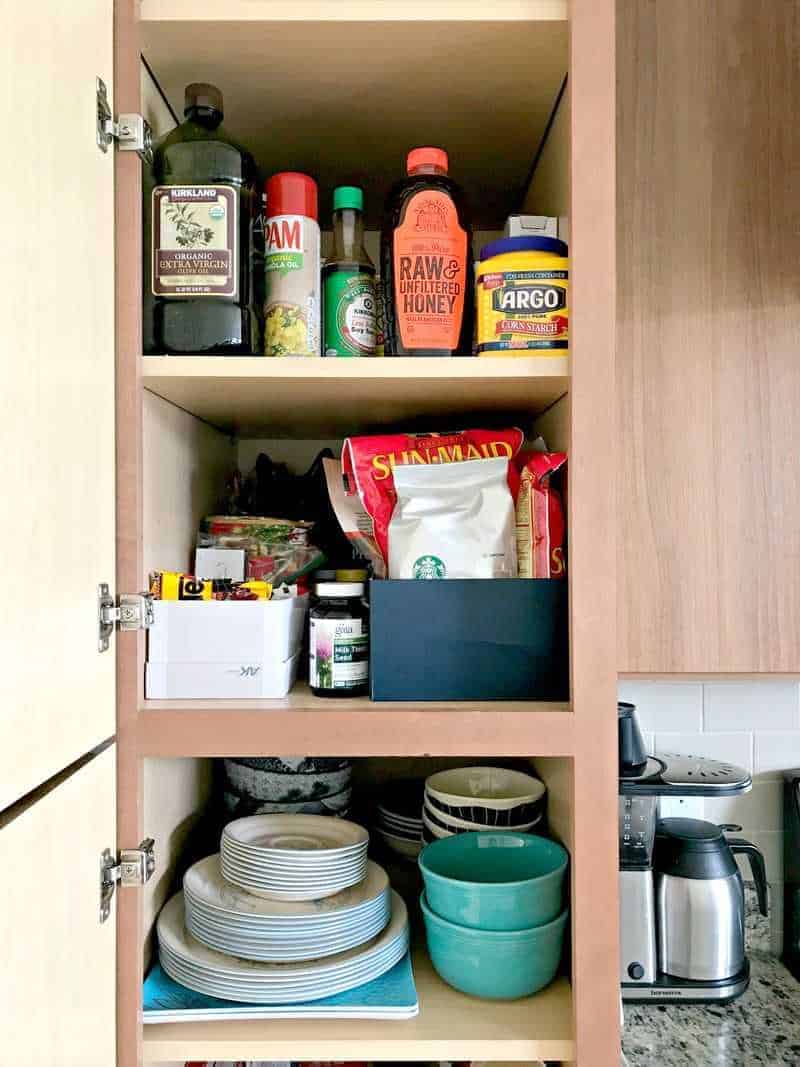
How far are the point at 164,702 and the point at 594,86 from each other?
803 mm

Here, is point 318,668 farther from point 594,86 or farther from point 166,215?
point 594,86

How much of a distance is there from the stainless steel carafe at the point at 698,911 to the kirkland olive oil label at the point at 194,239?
1.14 meters

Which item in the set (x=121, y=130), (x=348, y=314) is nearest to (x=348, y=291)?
(x=348, y=314)

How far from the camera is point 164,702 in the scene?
0.96 meters

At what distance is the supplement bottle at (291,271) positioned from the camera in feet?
3.21

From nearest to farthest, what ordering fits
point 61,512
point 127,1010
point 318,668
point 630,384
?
point 61,512
point 127,1010
point 318,668
point 630,384

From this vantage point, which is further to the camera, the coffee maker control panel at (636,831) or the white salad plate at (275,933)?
→ the coffee maker control panel at (636,831)

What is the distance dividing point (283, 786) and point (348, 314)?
0.64 m

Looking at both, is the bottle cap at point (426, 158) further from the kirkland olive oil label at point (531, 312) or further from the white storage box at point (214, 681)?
the white storage box at point (214, 681)

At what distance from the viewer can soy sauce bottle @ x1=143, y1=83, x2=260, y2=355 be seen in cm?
94

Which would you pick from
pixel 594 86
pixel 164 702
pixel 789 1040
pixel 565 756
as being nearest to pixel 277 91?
pixel 594 86

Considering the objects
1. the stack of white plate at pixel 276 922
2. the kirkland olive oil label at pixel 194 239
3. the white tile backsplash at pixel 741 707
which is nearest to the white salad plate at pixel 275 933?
the stack of white plate at pixel 276 922

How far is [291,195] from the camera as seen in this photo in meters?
0.99

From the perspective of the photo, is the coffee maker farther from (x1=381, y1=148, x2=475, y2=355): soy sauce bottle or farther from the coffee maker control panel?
(x1=381, y1=148, x2=475, y2=355): soy sauce bottle
